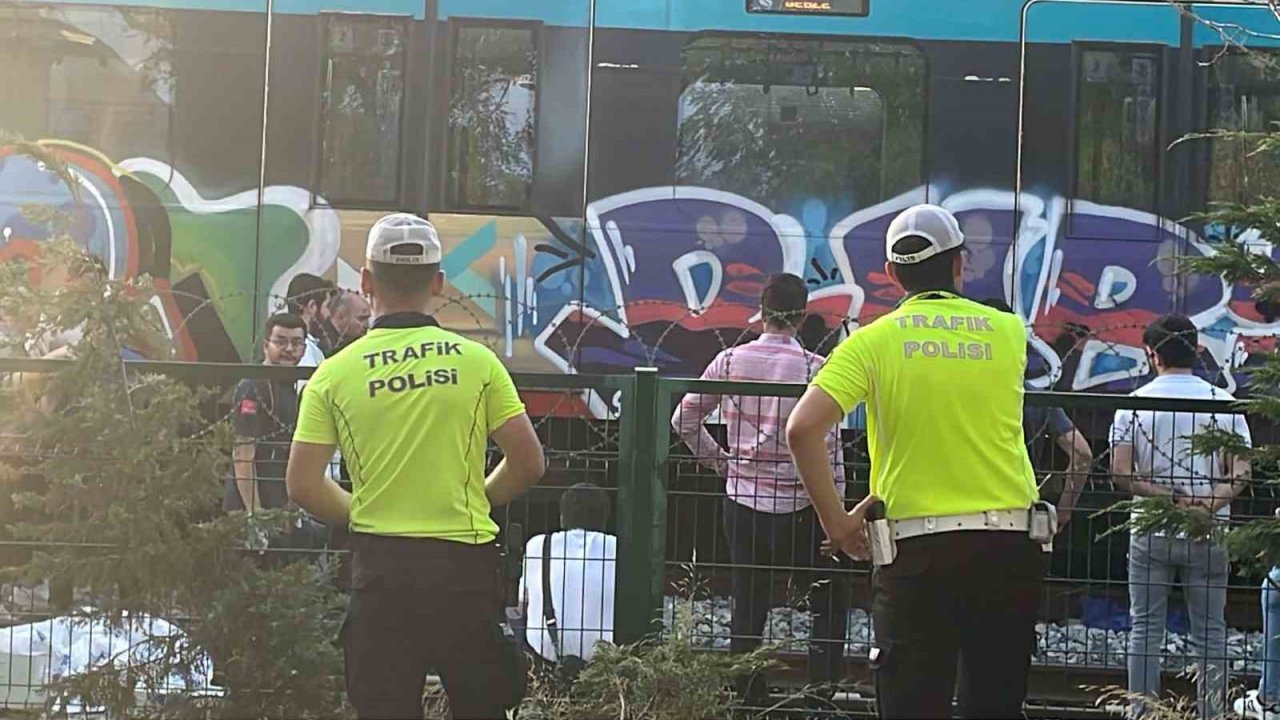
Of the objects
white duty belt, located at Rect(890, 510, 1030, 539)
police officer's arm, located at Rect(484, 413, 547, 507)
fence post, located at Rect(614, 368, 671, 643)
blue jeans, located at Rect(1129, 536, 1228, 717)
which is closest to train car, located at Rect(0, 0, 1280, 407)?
blue jeans, located at Rect(1129, 536, 1228, 717)

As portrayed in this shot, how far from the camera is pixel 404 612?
4059 mm

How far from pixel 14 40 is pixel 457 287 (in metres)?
2.76

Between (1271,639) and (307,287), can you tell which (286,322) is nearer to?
(307,287)

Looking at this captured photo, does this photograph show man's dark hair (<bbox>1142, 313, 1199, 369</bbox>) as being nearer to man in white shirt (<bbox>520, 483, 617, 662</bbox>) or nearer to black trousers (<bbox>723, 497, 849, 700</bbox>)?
black trousers (<bbox>723, 497, 849, 700</bbox>)

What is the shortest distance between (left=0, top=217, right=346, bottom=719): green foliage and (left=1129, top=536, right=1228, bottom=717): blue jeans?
119 inches

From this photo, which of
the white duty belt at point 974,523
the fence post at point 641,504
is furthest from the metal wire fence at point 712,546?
the white duty belt at point 974,523

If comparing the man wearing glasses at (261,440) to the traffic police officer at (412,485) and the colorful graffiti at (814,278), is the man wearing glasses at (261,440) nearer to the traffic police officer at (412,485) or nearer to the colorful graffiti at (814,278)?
the traffic police officer at (412,485)

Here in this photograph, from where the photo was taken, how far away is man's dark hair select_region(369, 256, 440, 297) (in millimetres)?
4227

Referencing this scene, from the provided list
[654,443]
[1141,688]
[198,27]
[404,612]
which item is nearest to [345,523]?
[404,612]

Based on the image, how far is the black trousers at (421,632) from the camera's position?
405 cm

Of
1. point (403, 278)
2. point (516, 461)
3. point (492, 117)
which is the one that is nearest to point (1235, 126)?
point (492, 117)

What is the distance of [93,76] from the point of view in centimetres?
905

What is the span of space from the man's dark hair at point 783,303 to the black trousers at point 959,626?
10.1ft

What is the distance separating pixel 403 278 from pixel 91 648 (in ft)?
6.61
